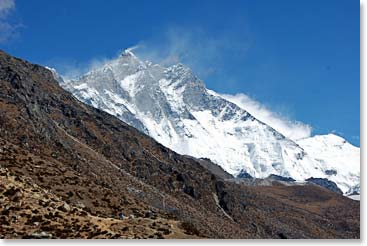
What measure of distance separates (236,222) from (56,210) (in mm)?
112646

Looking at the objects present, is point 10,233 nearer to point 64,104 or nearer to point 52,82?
point 64,104

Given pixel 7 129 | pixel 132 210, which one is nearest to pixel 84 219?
pixel 132 210

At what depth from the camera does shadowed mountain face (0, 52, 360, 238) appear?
2708 centimetres

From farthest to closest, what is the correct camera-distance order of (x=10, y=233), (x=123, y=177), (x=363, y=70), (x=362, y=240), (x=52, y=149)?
(x=123, y=177) → (x=52, y=149) → (x=10, y=233) → (x=363, y=70) → (x=362, y=240)

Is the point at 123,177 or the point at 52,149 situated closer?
the point at 52,149

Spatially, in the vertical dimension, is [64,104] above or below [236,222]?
above

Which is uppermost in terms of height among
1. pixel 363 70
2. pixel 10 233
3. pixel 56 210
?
pixel 363 70

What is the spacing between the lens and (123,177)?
338 feet

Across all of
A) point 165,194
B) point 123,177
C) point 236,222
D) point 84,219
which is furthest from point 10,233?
point 236,222

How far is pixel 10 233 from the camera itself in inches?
810

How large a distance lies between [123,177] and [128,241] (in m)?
86.8

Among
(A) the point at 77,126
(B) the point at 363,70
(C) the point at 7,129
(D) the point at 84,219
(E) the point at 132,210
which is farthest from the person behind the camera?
(A) the point at 77,126

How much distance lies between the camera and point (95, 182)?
70.6 metres

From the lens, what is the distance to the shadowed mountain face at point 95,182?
2708 centimetres
